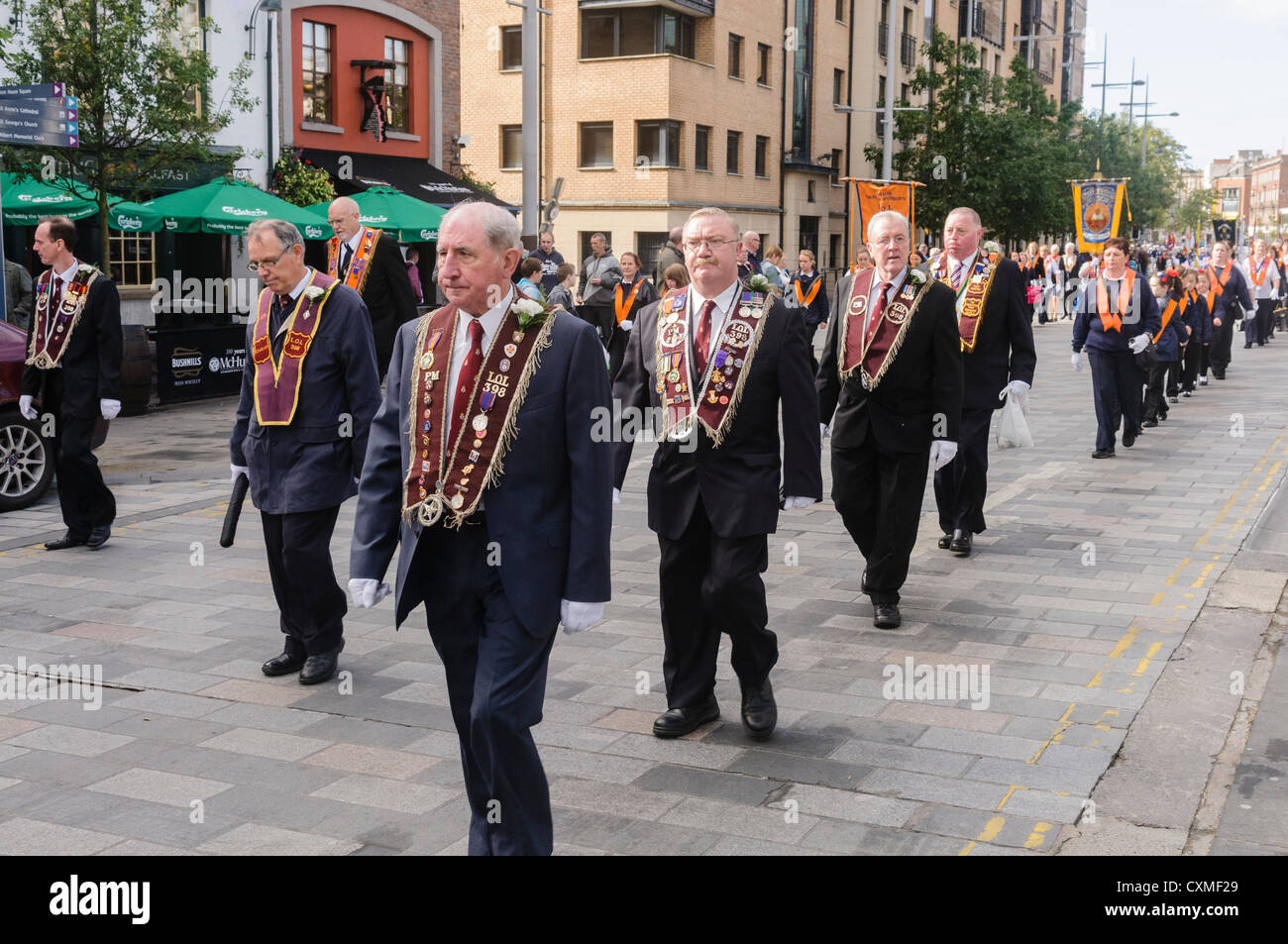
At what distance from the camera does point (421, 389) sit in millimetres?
4090

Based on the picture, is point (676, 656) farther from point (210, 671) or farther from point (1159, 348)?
point (1159, 348)

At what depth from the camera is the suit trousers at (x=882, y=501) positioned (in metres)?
7.19

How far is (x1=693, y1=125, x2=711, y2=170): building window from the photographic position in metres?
38.2

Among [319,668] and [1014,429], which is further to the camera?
[1014,429]

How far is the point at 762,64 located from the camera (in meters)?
42.3

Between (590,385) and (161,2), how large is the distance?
53.3 ft

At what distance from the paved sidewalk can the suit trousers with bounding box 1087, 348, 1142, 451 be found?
3.27m

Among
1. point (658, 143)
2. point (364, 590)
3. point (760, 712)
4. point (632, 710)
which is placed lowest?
point (632, 710)

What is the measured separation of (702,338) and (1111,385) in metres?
8.83

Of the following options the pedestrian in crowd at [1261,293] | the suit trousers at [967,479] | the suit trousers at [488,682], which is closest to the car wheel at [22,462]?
the suit trousers at [967,479]

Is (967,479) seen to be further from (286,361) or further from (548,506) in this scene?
(548,506)

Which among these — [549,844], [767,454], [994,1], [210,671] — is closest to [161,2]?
[210,671]

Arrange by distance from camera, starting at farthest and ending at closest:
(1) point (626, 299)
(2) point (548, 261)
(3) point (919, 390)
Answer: (2) point (548, 261)
(1) point (626, 299)
(3) point (919, 390)

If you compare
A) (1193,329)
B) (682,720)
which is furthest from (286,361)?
(1193,329)
